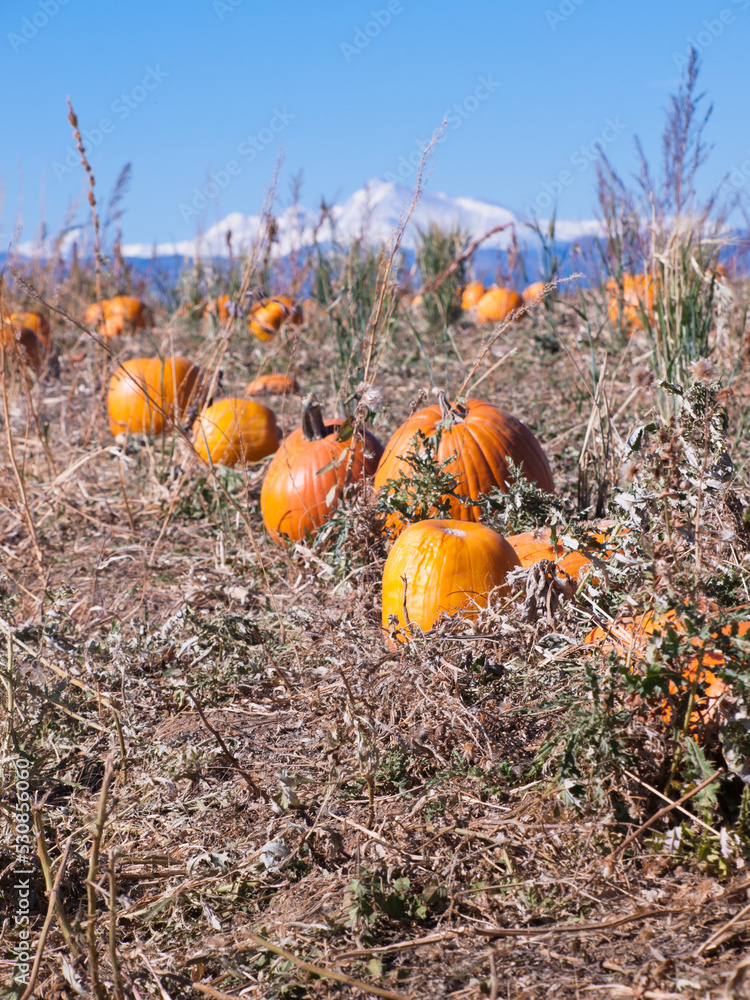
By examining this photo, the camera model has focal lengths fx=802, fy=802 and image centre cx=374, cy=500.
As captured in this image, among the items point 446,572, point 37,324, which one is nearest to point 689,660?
point 446,572

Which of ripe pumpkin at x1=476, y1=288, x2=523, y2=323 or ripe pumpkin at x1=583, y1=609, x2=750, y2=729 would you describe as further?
ripe pumpkin at x1=476, y1=288, x2=523, y2=323

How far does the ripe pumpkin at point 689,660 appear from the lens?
4.99 ft

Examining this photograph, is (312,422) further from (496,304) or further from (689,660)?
(496,304)

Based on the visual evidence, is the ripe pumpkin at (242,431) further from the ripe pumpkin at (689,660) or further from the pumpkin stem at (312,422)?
the ripe pumpkin at (689,660)

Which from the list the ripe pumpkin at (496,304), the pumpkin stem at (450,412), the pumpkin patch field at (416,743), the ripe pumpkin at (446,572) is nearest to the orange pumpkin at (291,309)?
the pumpkin patch field at (416,743)

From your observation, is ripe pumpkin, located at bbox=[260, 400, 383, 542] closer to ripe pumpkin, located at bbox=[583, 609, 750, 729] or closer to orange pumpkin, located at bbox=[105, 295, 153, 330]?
ripe pumpkin, located at bbox=[583, 609, 750, 729]

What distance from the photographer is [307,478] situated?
341 cm

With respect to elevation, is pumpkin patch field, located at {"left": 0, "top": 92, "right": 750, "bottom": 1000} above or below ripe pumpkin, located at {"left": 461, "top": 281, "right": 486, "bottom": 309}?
below

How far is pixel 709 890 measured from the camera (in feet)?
4.85

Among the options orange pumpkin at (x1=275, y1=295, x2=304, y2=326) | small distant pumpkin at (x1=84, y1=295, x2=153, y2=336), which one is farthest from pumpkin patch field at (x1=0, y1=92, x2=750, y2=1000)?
small distant pumpkin at (x1=84, y1=295, x2=153, y2=336)

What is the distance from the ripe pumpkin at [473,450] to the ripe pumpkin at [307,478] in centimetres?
26

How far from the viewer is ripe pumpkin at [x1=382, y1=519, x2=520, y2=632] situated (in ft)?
7.68

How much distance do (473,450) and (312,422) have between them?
2.67 feet

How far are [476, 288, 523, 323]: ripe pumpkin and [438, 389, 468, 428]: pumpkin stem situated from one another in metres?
5.22
